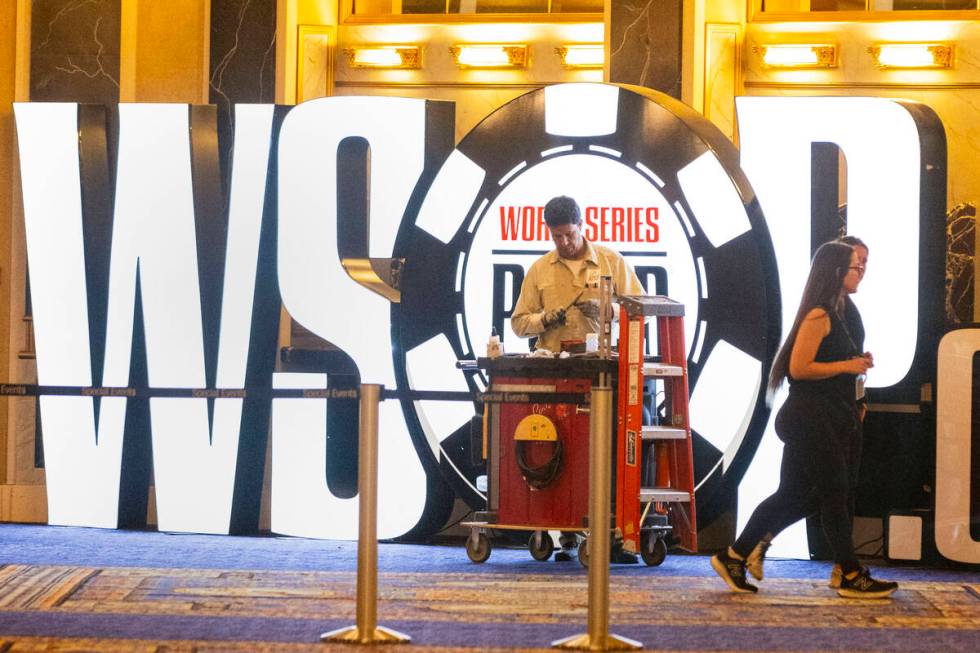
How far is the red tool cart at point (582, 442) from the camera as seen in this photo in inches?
240

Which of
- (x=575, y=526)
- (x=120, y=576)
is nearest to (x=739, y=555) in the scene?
(x=575, y=526)

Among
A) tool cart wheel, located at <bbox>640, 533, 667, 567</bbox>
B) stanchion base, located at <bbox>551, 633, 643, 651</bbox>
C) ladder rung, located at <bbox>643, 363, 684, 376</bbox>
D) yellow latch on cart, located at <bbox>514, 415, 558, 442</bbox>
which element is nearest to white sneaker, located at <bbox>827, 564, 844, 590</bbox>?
tool cart wheel, located at <bbox>640, 533, 667, 567</bbox>

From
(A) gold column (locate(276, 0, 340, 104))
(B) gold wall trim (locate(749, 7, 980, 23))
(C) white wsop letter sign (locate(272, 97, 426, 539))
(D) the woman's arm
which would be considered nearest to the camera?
(D) the woman's arm

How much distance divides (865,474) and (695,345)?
1026 millimetres

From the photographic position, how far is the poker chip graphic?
6.87 m

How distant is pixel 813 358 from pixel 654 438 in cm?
88

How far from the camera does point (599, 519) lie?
14.4 ft

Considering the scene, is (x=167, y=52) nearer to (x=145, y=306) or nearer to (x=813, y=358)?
(x=145, y=306)

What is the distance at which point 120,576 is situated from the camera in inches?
232

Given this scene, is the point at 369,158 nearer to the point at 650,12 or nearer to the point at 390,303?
the point at 390,303

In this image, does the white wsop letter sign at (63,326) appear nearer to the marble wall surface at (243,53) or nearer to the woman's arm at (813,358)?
the marble wall surface at (243,53)

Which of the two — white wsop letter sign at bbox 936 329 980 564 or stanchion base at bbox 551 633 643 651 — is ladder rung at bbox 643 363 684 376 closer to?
white wsop letter sign at bbox 936 329 980 564

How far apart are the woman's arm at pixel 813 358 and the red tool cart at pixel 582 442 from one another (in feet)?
2.18

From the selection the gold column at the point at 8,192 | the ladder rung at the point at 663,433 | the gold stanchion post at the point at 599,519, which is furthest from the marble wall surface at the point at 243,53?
the gold stanchion post at the point at 599,519
